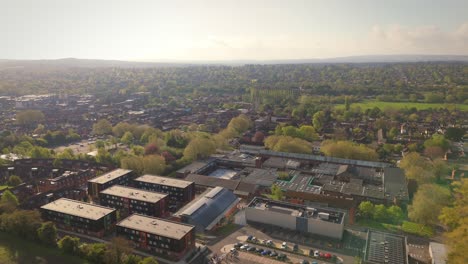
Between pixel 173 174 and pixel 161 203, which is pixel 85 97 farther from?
pixel 161 203

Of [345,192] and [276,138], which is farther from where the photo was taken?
[276,138]

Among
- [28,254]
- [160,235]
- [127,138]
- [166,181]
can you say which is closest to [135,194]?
[166,181]

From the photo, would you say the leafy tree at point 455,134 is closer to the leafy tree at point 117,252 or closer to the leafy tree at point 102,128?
the leafy tree at point 117,252

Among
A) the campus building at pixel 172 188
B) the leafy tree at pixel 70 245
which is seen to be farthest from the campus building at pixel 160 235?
the campus building at pixel 172 188

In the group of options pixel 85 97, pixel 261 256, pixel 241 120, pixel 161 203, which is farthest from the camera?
A: pixel 85 97

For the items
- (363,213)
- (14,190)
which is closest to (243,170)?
(363,213)
